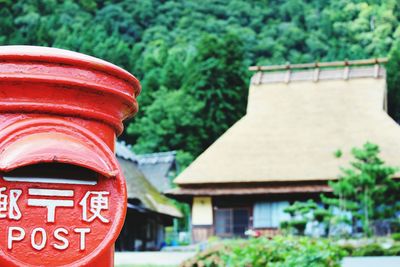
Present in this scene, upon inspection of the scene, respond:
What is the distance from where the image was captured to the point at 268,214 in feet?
73.3

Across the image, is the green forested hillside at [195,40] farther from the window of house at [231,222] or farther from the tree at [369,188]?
the tree at [369,188]

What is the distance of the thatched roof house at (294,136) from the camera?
71.8ft

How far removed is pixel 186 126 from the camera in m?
36.6

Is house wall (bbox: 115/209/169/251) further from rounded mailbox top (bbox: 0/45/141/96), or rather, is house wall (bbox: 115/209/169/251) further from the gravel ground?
rounded mailbox top (bbox: 0/45/141/96)

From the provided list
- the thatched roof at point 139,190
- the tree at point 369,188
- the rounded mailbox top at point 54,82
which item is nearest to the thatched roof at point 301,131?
the thatched roof at point 139,190

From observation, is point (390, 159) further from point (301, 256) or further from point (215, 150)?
point (301, 256)

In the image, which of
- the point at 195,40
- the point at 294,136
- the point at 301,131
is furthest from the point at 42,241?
the point at 195,40

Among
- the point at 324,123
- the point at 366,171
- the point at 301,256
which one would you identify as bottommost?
the point at 301,256

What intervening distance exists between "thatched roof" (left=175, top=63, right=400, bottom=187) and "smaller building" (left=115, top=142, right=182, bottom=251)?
1926 millimetres

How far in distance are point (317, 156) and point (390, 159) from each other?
7.09 ft

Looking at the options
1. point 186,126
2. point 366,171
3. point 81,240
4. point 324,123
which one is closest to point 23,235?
point 81,240

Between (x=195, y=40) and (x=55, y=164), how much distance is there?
1996 inches

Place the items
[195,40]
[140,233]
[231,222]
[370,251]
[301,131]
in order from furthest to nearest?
[195,40], [140,233], [301,131], [231,222], [370,251]

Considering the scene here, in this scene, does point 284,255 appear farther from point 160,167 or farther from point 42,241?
point 160,167
